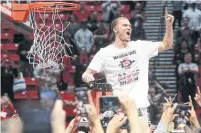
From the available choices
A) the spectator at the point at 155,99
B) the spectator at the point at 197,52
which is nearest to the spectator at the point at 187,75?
the spectator at the point at 197,52

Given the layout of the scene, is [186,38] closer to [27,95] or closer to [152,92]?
[152,92]

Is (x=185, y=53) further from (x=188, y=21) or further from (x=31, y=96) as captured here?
(x=31, y=96)

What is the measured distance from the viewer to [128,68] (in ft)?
26.6

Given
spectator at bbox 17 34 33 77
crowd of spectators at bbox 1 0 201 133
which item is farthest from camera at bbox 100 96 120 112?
spectator at bbox 17 34 33 77

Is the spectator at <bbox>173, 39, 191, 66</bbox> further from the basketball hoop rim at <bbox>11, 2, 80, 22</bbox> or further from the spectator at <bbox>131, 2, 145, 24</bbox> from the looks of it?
the basketball hoop rim at <bbox>11, 2, 80, 22</bbox>

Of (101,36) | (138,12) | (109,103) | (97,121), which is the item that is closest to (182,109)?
(109,103)

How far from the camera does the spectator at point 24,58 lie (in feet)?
50.1

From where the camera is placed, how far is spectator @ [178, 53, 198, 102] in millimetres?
15320

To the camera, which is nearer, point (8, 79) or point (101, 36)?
point (8, 79)

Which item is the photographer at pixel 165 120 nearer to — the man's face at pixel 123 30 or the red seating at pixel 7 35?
the man's face at pixel 123 30

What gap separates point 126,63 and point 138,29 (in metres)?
9.12

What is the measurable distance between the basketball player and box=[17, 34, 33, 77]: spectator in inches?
284

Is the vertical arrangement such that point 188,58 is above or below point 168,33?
below

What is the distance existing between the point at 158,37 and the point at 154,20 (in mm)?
984
